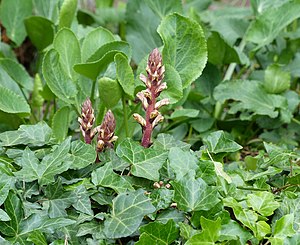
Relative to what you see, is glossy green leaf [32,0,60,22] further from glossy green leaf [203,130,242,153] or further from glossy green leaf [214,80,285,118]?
glossy green leaf [203,130,242,153]

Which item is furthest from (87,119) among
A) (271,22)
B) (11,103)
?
(271,22)

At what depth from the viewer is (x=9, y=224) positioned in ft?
3.74

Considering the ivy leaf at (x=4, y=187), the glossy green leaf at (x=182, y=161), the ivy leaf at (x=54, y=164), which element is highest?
the ivy leaf at (x=4, y=187)

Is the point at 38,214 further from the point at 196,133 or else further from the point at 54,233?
the point at 196,133

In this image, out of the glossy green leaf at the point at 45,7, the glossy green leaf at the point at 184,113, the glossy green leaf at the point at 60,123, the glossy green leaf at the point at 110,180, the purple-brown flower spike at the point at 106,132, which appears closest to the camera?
the glossy green leaf at the point at 110,180

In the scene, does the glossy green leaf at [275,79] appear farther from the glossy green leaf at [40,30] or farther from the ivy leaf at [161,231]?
the ivy leaf at [161,231]

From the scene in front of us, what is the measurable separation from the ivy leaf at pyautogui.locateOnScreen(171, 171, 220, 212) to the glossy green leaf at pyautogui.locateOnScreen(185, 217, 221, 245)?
2.3 inches

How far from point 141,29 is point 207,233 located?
1.40 metres

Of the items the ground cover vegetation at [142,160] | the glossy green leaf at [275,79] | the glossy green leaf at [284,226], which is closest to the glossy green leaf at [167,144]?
the ground cover vegetation at [142,160]

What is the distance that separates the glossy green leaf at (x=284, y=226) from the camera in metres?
1.16

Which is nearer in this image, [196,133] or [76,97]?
[76,97]

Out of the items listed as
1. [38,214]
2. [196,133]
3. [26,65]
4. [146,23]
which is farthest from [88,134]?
[26,65]

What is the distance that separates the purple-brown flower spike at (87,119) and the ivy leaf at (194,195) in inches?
11.1

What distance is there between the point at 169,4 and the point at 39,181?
1112mm
